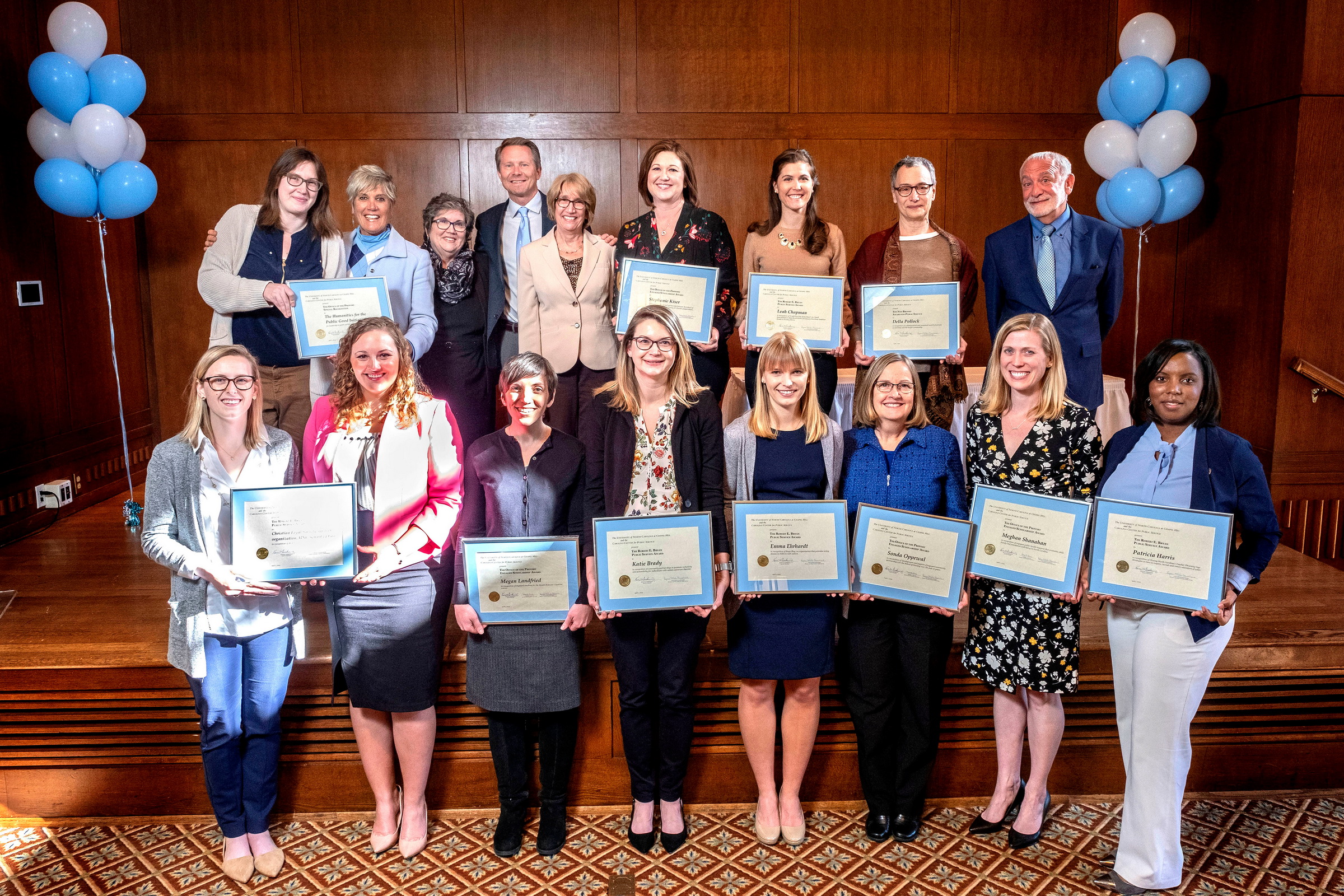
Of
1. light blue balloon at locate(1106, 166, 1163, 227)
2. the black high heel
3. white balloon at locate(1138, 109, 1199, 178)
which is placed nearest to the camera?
the black high heel

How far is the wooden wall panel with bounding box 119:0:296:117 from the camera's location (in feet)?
19.1

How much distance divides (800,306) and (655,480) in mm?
879

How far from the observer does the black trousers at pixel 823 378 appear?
3.26m

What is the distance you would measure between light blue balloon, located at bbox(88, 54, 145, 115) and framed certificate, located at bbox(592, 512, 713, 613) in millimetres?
3759

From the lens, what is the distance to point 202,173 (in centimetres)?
596

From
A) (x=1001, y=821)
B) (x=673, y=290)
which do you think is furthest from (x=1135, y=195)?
(x=1001, y=821)

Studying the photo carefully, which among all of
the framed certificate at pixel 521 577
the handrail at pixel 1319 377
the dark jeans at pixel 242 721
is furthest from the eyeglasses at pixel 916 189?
the handrail at pixel 1319 377

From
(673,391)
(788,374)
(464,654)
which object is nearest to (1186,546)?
(788,374)

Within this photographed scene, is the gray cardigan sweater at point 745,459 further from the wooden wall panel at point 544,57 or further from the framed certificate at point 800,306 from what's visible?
the wooden wall panel at point 544,57

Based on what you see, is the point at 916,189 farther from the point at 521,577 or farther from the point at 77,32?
the point at 77,32

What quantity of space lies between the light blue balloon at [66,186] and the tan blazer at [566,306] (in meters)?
2.65

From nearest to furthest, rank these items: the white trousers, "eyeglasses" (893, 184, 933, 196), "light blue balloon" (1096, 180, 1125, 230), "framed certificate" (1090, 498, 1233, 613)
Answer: "framed certificate" (1090, 498, 1233, 613)
the white trousers
"eyeglasses" (893, 184, 933, 196)
"light blue balloon" (1096, 180, 1125, 230)

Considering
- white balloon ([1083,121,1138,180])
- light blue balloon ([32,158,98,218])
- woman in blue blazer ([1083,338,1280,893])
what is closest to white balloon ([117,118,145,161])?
light blue balloon ([32,158,98,218])

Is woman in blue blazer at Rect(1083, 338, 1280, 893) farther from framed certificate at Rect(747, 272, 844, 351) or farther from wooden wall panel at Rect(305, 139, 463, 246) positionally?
wooden wall panel at Rect(305, 139, 463, 246)
